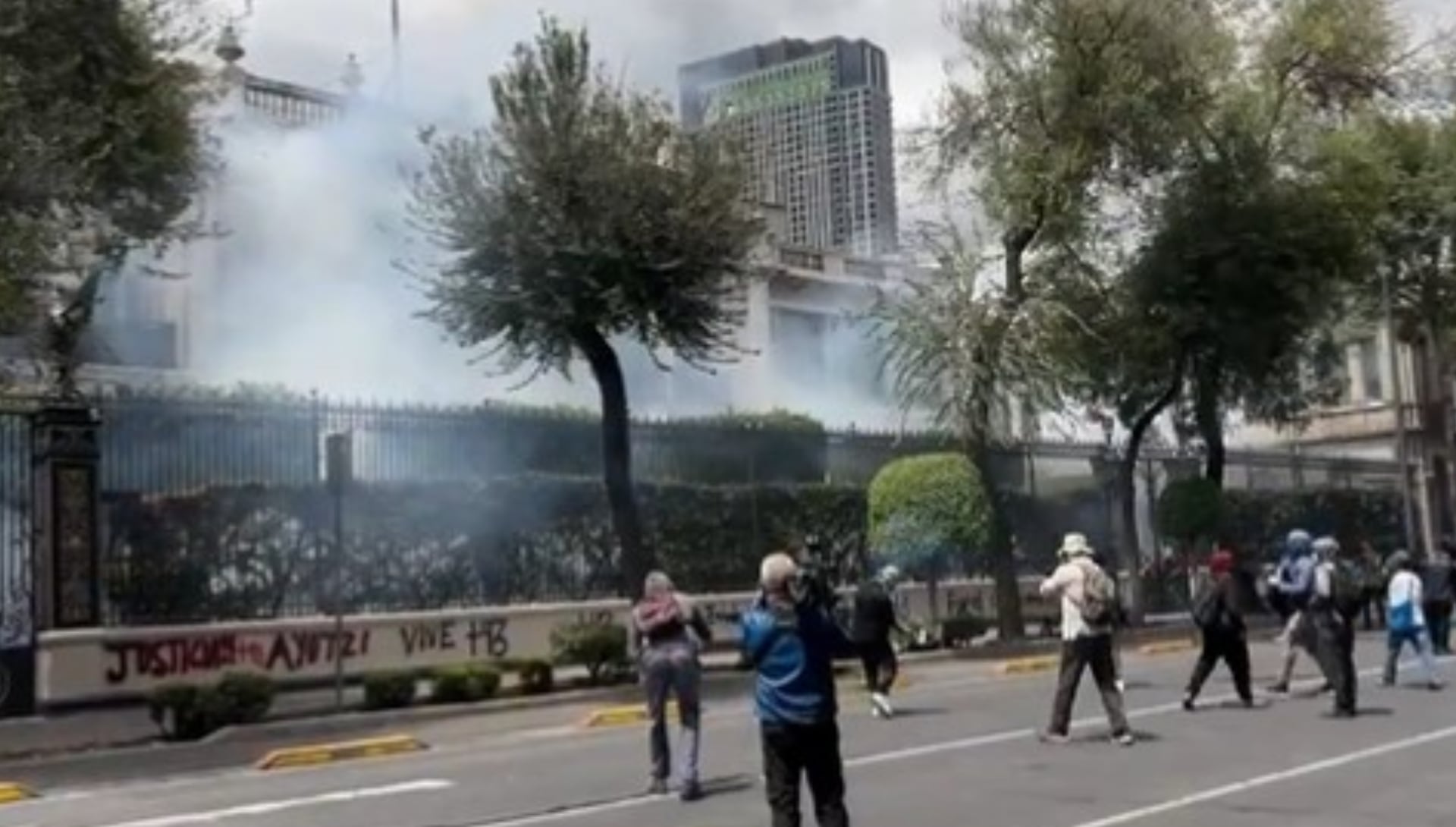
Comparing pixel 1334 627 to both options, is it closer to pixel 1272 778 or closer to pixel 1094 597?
pixel 1094 597

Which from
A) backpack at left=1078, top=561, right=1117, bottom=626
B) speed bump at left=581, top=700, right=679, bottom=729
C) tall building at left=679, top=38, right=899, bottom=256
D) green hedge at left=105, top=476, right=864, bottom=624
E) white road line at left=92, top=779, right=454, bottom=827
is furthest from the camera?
tall building at left=679, top=38, right=899, bottom=256

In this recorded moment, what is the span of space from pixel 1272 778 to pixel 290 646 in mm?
13841

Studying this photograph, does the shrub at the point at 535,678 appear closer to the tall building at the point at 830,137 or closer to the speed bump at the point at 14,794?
the speed bump at the point at 14,794

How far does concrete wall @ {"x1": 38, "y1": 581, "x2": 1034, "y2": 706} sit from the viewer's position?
20.7 meters

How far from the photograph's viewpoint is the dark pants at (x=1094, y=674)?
15.0 m

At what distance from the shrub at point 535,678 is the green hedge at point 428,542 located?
2168 mm

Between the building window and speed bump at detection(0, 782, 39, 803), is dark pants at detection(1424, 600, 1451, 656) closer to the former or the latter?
speed bump at detection(0, 782, 39, 803)

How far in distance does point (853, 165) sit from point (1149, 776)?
4169 cm

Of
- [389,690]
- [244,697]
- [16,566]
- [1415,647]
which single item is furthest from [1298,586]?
[16,566]

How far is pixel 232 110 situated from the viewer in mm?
33281

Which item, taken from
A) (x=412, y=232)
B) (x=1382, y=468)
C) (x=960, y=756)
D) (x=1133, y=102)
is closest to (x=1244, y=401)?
(x=1133, y=102)

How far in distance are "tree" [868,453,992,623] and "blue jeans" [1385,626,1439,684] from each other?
9.91 m

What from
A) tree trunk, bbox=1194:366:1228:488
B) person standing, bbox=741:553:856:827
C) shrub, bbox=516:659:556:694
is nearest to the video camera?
person standing, bbox=741:553:856:827

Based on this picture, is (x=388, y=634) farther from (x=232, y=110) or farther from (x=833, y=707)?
(x=833, y=707)
